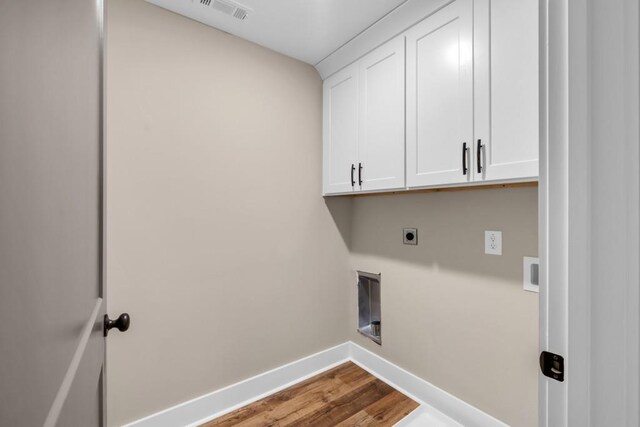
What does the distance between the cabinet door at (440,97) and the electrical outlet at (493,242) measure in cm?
38

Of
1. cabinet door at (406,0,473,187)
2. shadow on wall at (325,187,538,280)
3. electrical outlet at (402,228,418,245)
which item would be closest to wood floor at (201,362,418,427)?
shadow on wall at (325,187,538,280)

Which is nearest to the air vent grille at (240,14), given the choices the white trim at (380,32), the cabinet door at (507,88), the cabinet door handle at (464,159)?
the white trim at (380,32)

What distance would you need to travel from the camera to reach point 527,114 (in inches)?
44.3

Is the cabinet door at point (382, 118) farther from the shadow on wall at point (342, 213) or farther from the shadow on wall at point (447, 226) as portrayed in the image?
the shadow on wall at point (342, 213)

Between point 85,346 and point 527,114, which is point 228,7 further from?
point 85,346

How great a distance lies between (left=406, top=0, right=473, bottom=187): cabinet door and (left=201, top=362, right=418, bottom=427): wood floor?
1340 mm

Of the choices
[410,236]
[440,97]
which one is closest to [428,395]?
[410,236]

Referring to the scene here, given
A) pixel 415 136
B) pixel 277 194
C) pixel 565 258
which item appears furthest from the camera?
pixel 277 194

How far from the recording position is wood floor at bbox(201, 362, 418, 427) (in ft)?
5.37

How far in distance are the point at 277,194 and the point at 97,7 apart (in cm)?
136

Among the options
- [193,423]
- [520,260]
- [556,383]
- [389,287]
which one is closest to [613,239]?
[556,383]

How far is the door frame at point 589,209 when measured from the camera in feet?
1.88

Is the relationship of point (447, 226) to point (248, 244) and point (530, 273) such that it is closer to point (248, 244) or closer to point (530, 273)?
point (530, 273)

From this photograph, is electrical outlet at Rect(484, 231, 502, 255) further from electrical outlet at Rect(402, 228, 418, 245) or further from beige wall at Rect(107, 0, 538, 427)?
electrical outlet at Rect(402, 228, 418, 245)
